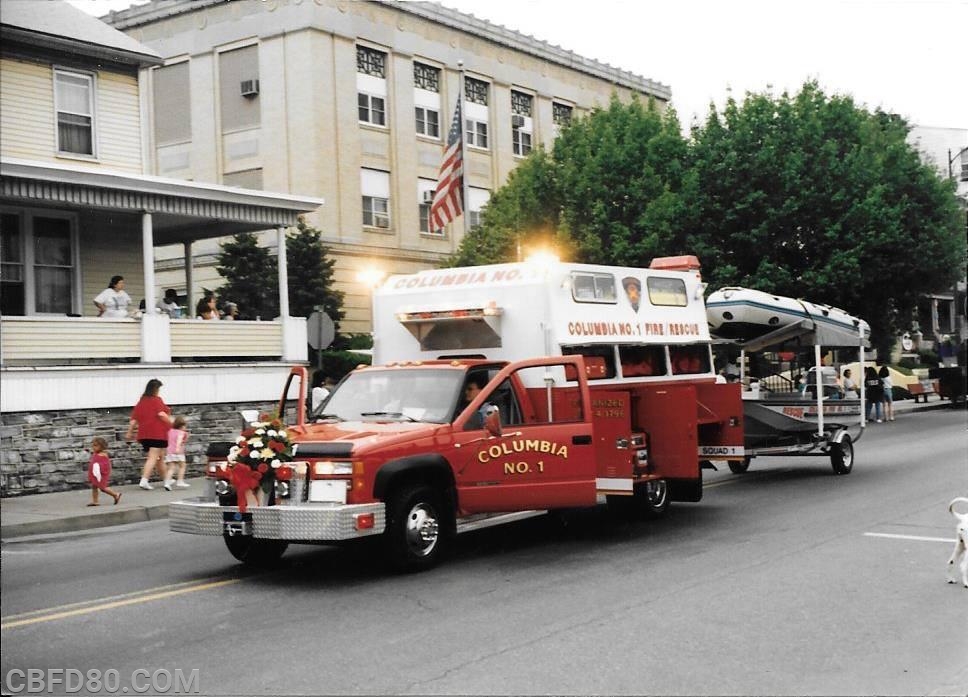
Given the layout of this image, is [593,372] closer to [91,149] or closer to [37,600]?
[37,600]

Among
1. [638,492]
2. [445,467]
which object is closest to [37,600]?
[445,467]

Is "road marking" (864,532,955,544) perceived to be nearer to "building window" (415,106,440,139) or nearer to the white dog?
the white dog

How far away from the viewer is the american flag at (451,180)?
83.6ft

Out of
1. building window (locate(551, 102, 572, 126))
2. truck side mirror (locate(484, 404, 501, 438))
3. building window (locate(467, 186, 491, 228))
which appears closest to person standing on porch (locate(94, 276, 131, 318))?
truck side mirror (locate(484, 404, 501, 438))

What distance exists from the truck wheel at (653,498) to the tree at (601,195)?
17.2 meters

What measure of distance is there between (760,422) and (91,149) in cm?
1539

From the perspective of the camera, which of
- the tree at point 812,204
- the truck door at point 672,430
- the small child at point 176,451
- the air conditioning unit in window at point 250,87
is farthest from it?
the air conditioning unit in window at point 250,87

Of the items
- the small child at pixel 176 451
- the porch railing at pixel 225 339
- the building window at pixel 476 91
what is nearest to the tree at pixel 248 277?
the porch railing at pixel 225 339

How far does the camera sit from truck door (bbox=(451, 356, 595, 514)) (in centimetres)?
954

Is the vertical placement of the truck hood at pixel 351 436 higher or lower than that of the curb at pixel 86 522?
higher

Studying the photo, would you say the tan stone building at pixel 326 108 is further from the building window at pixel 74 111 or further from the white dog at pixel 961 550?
the white dog at pixel 961 550

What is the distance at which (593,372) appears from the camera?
455 inches

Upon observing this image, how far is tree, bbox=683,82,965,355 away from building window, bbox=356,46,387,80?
12.1 m

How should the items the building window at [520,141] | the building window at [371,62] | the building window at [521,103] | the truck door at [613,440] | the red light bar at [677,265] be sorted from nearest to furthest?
1. the truck door at [613,440]
2. the red light bar at [677,265]
3. the building window at [371,62]
4. the building window at [521,103]
5. the building window at [520,141]
